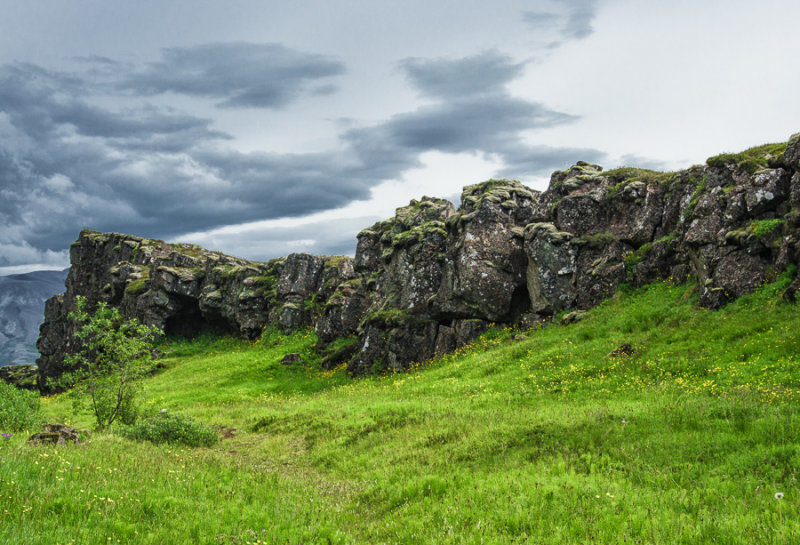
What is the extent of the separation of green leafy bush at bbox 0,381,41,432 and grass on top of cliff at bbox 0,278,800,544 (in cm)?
495

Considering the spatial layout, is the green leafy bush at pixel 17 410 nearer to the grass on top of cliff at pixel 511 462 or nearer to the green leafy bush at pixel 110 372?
the green leafy bush at pixel 110 372

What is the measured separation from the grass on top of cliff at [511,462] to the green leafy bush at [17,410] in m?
4.95

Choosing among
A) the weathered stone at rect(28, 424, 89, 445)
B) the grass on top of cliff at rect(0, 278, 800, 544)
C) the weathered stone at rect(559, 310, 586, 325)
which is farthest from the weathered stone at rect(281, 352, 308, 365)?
the weathered stone at rect(28, 424, 89, 445)

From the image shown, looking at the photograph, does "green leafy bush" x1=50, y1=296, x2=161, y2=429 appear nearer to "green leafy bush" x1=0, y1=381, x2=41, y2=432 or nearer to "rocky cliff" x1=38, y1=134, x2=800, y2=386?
"green leafy bush" x1=0, y1=381, x2=41, y2=432

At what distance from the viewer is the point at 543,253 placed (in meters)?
Result: 36.4

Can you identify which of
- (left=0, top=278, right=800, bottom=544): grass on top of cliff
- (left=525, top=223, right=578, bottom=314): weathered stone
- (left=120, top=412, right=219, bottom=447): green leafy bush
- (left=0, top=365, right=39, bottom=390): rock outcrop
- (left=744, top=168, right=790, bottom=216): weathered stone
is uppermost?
(left=744, top=168, right=790, bottom=216): weathered stone

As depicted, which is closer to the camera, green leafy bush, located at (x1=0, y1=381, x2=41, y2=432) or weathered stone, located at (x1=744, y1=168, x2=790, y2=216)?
green leafy bush, located at (x1=0, y1=381, x2=41, y2=432)

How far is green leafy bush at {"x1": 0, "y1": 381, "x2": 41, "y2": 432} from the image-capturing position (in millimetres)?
18234

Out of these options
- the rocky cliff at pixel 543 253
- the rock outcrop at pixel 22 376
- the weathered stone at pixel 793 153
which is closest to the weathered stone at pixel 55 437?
the rocky cliff at pixel 543 253

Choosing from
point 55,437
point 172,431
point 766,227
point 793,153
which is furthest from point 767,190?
point 55,437

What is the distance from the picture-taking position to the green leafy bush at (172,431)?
62.2ft

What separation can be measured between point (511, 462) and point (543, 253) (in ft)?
85.5

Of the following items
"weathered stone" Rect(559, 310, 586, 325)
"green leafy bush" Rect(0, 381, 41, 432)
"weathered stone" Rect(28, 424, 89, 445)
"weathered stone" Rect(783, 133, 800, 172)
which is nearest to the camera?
"weathered stone" Rect(28, 424, 89, 445)

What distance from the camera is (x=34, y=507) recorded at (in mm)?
8125
